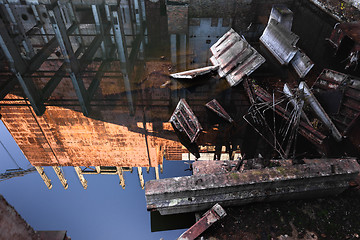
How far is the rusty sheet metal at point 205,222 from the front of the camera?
4418 millimetres

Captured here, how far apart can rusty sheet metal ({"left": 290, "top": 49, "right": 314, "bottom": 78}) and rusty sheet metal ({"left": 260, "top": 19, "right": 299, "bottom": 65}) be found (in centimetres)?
21

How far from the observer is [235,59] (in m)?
10.0

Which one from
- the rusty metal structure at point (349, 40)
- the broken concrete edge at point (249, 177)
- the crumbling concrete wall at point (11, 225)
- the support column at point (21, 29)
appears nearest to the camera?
the crumbling concrete wall at point (11, 225)

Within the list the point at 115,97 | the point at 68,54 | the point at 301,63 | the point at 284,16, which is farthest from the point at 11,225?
the point at 284,16

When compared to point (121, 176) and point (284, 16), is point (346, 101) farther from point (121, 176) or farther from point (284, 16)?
point (121, 176)

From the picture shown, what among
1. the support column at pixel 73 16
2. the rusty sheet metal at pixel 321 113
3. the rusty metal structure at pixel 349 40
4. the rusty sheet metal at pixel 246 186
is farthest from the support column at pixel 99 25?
the rusty metal structure at pixel 349 40

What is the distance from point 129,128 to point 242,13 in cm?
1353

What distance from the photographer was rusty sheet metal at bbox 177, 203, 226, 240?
4.42 metres

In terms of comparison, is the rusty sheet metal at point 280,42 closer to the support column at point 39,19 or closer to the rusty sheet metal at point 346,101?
A: the rusty sheet metal at point 346,101

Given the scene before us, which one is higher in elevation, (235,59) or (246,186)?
(235,59)

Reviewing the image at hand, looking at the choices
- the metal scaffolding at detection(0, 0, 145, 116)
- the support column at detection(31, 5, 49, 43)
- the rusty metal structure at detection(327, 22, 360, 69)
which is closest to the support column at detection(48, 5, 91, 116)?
the metal scaffolding at detection(0, 0, 145, 116)

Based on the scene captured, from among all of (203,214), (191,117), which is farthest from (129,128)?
(203,214)

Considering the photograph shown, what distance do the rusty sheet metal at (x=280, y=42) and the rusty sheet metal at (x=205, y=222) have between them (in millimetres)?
8660

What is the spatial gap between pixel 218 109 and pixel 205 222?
427 cm
